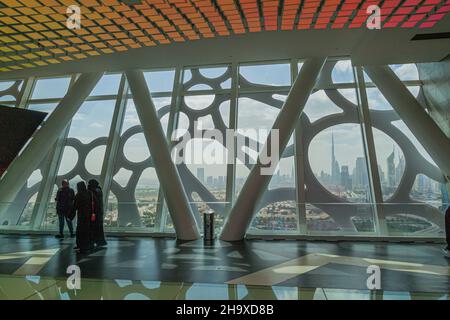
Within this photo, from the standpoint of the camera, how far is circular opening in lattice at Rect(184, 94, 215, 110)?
10.9 meters

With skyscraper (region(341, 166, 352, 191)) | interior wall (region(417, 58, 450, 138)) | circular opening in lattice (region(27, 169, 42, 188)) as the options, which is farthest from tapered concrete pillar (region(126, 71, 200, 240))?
interior wall (region(417, 58, 450, 138))

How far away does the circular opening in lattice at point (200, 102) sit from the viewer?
10.9 metres

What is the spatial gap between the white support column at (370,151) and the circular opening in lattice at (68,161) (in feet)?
34.4

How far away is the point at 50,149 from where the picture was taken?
37.2 ft

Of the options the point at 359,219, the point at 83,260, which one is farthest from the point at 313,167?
the point at 83,260

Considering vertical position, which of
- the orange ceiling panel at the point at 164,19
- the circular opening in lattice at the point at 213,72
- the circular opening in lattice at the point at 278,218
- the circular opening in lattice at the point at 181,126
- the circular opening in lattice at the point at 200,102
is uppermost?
the circular opening in lattice at the point at 213,72

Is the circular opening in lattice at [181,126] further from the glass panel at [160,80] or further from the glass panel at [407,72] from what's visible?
the glass panel at [407,72]

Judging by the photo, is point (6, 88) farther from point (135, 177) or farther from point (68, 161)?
point (135, 177)

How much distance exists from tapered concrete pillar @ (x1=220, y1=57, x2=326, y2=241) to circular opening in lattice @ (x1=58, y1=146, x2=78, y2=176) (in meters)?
6.59

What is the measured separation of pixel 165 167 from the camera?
9078 millimetres

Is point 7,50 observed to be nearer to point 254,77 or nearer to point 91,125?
point 91,125

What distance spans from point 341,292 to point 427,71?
10.1 meters

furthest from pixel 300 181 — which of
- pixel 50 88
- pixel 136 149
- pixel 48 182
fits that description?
pixel 50 88

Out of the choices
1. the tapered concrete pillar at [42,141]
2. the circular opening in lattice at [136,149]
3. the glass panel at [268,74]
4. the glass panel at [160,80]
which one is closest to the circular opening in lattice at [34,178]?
the tapered concrete pillar at [42,141]
